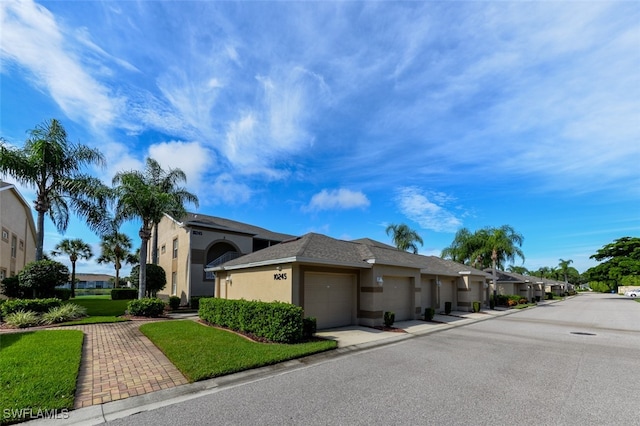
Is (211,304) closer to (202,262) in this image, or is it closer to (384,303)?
(384,303)

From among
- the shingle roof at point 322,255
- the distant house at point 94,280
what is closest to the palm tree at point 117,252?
the shingle roof at point 322,255

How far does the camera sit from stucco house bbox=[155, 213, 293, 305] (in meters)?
23.5

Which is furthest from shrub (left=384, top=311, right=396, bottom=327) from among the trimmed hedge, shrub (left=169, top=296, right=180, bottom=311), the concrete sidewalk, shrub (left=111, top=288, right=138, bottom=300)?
shrub (left=111, top=288, right=138, bottom=300)

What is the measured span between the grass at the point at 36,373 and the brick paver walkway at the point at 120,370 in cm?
24

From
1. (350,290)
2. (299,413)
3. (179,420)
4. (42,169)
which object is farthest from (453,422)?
(42,169)

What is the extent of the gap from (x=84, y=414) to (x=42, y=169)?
15.2m

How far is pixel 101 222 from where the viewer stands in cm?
1838

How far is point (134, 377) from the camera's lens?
265 inches

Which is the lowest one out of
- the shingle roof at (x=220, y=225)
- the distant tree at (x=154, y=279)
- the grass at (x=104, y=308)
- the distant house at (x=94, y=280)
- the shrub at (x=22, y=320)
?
the distant house at (x=94, y=280)

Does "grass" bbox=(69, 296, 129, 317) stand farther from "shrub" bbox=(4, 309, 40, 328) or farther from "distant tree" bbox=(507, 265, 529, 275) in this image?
"distant tree" bbox=(507, 265, 529, 275)

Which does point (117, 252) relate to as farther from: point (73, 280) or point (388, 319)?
point (388, 319)

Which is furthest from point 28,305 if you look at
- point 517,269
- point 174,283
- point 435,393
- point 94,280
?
point 517,269

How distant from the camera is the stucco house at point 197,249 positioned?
2348cm

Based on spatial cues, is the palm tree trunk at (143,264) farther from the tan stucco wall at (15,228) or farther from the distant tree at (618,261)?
the distant tree at (618,261)
